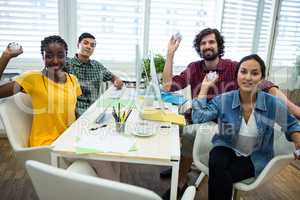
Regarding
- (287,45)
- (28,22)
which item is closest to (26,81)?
(28,22)

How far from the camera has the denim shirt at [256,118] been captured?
5.39 ft

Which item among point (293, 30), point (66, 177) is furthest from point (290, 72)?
point (66, 177)

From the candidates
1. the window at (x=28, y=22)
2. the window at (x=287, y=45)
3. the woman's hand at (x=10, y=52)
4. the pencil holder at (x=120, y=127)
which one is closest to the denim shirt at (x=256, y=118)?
the pencil holder at (x=120, y=127)

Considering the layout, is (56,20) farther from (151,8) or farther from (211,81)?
(211,81)

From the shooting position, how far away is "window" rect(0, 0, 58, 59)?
2.97m

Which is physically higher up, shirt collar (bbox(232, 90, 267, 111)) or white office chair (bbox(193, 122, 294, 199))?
shirt collar (bbox(232, 90, 267, 111))

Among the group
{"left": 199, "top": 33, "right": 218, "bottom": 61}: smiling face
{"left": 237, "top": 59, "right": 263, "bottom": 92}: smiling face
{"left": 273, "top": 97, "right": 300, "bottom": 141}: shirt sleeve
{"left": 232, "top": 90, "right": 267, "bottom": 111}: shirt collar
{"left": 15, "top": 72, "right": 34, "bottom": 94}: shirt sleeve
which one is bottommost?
{"left": 273, "top": 97, "right": 300, "bottom": 141}: shirt sleeve

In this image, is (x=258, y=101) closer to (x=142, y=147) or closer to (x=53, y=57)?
(x=142, y=147)

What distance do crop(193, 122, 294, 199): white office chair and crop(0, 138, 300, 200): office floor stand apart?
19.3 inches

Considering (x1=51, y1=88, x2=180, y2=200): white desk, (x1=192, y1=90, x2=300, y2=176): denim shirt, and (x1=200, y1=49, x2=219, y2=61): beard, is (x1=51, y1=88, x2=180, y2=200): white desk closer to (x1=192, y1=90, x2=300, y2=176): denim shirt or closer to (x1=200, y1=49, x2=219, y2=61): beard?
(x1=192, y1=90, x2=300, y2=176): denim shirt

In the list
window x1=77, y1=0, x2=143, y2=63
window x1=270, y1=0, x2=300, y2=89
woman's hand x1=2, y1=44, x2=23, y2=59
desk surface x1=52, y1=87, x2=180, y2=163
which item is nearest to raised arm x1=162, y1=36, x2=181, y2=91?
desk surface x1=52, y1=87, x2=180, y2=163

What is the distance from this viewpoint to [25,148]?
1.59 metres

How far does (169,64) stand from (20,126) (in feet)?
3.98

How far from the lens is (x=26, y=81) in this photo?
1.63 meters
